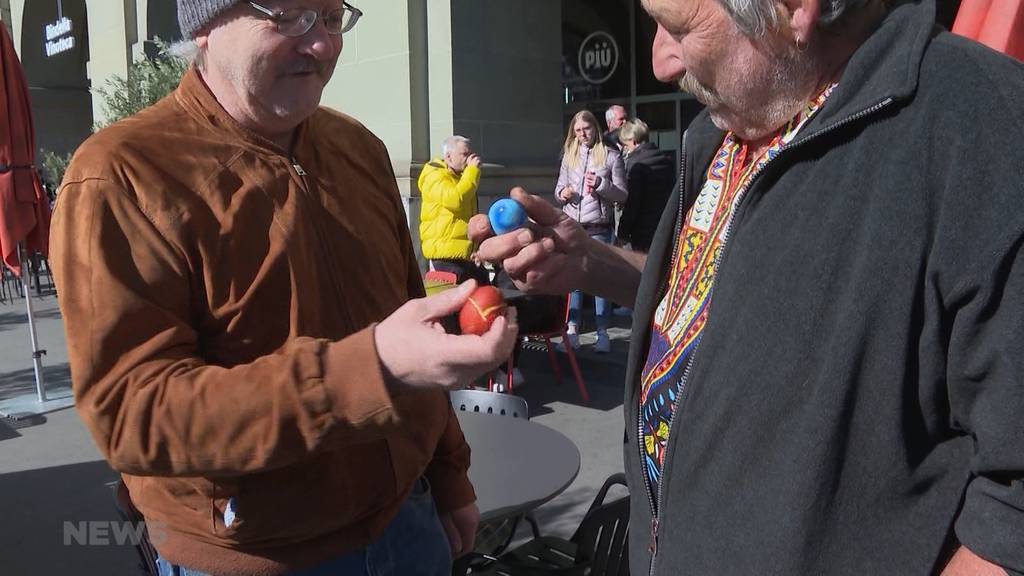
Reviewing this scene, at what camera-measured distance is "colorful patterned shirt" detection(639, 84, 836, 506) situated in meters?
1.43

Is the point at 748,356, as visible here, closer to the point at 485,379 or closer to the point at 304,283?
the point at 304,283

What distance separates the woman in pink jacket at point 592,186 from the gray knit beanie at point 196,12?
5492 millimetres

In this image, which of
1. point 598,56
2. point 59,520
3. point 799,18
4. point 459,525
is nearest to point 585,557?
point 459,525

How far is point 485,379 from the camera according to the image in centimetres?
612

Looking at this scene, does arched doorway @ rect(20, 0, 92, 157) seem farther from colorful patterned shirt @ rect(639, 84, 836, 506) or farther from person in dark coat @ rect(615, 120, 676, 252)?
colorful patterned shirt @ rect(639, 84, 836, 506)

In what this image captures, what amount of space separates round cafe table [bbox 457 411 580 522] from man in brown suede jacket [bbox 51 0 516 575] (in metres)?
0.53

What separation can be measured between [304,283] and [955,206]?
1.07 meters

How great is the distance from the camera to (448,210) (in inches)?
265

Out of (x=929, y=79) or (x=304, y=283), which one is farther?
(x=304, y=283)

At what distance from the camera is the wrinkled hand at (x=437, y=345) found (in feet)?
3.76

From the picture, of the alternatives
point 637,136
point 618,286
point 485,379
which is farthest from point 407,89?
point 618,286

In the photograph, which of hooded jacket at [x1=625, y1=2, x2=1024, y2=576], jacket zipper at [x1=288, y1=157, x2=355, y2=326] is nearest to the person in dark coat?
jacket zipper at [x1=288, y1=157, x2=355, y2=326]

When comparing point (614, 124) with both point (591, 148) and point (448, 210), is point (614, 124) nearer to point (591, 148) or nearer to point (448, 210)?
point (591, 148)

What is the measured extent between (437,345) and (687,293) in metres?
0.56
